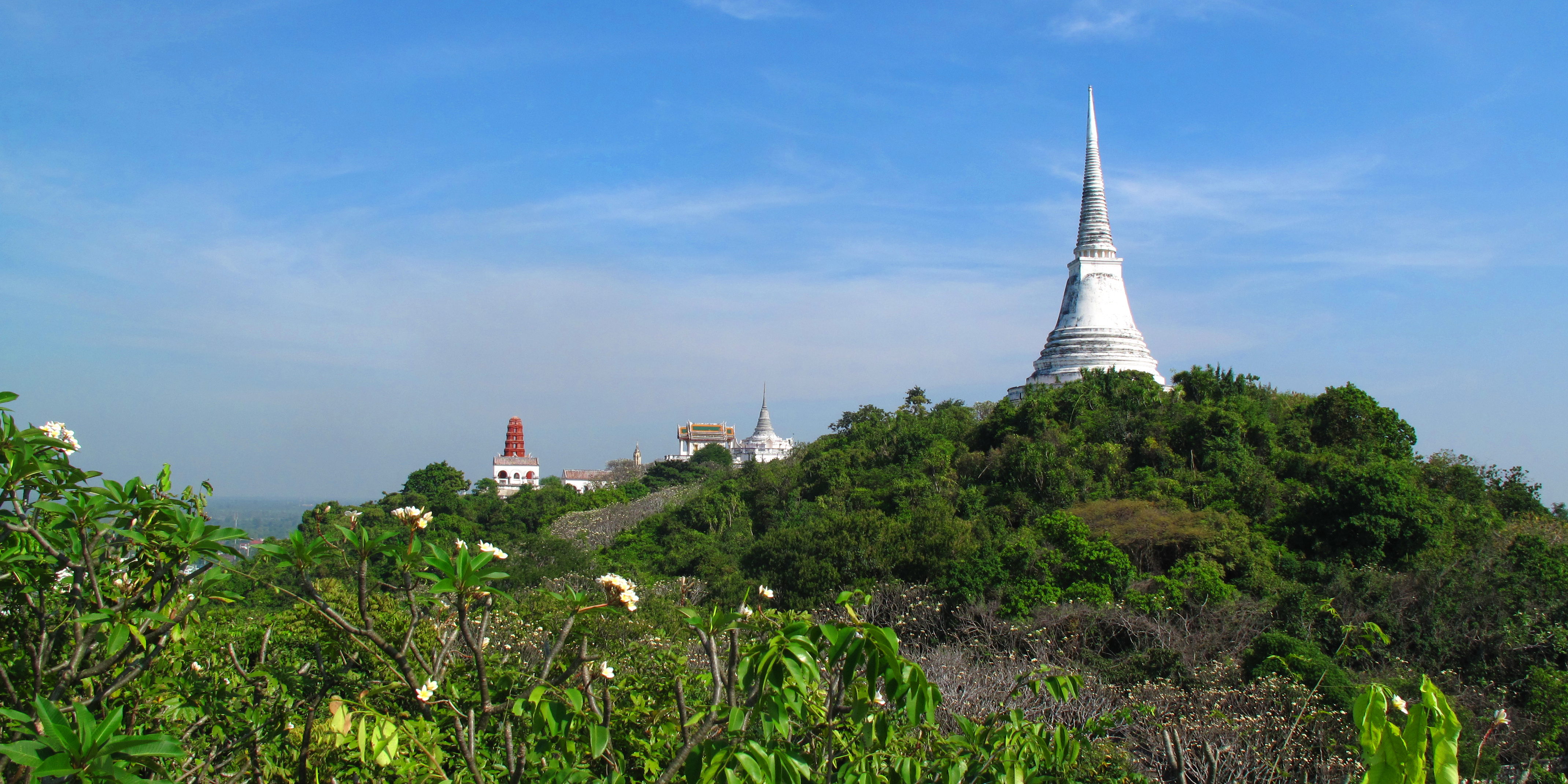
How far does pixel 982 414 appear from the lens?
1382 inches

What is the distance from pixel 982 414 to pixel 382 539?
32.9m

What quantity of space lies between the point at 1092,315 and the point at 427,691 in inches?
1389

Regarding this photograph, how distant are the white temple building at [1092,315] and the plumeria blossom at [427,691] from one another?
3284 cm

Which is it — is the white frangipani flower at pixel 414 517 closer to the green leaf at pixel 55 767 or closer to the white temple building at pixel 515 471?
the green leaf at pixel 55 767

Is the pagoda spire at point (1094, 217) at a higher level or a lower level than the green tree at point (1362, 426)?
higher

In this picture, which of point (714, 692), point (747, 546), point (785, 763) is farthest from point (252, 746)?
point (747, 546)

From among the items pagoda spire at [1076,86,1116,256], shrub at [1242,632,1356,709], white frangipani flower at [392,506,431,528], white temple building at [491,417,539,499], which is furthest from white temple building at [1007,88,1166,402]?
white temple building at [491,417,539,499]

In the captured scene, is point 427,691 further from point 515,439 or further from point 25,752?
point 515,439

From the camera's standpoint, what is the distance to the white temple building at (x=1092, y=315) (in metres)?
35.3

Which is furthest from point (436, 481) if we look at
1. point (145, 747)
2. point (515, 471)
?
point (145, 747)

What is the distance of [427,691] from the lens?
322cm

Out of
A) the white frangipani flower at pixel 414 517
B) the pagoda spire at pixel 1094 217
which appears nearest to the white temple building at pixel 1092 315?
the pagoda spire at pixel 1094 217

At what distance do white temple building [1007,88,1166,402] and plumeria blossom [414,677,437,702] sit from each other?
32839 mm

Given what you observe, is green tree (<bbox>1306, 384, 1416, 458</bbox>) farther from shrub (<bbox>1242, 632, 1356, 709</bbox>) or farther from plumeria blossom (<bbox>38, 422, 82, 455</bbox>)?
plumeria blossom (<bbox>38, 422, 82, 455</bbox>)
